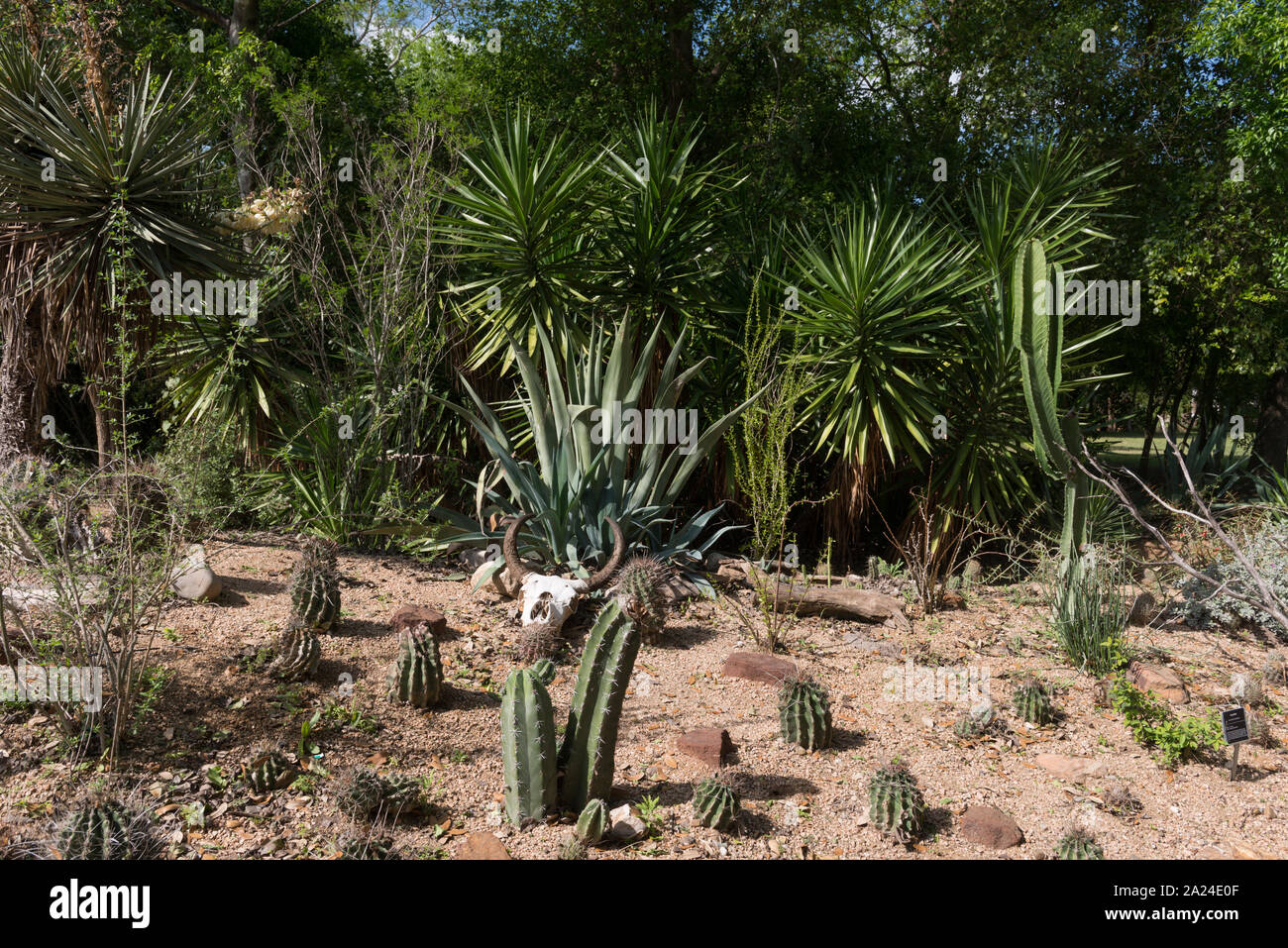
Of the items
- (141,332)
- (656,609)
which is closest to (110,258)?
(141,332)

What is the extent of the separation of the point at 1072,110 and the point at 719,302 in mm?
4669

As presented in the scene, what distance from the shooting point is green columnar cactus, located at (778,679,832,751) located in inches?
150

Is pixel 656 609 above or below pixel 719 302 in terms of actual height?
below

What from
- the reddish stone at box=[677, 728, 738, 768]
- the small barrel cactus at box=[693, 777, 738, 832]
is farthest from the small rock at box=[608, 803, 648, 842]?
the reddish stone at box=[677, 728, 738, 768]

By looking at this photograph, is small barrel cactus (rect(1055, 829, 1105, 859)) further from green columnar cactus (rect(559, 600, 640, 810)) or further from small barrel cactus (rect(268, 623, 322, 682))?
small barrel cactus (rect(268, 623, 322, 682))

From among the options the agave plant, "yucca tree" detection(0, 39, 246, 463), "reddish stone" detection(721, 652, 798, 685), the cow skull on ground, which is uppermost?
"yucca tree" detection(0, 39, 246, 463)

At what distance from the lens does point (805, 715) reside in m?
Result: 3.82

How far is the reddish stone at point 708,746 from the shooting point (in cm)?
369

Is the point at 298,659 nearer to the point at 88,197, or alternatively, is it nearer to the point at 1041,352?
the point at 88,197

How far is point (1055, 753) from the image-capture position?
391 centimetres

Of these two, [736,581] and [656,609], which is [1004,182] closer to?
[736,581]

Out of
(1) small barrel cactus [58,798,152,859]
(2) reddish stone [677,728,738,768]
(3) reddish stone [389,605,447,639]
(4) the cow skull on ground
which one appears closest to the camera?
(1) small barrel cactus [58,798,152,859]

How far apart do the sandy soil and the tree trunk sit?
18.5ft

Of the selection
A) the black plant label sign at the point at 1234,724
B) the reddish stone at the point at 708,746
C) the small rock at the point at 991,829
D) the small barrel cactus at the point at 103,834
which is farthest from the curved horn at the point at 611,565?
the black plant label sign at the point at 1234,724
